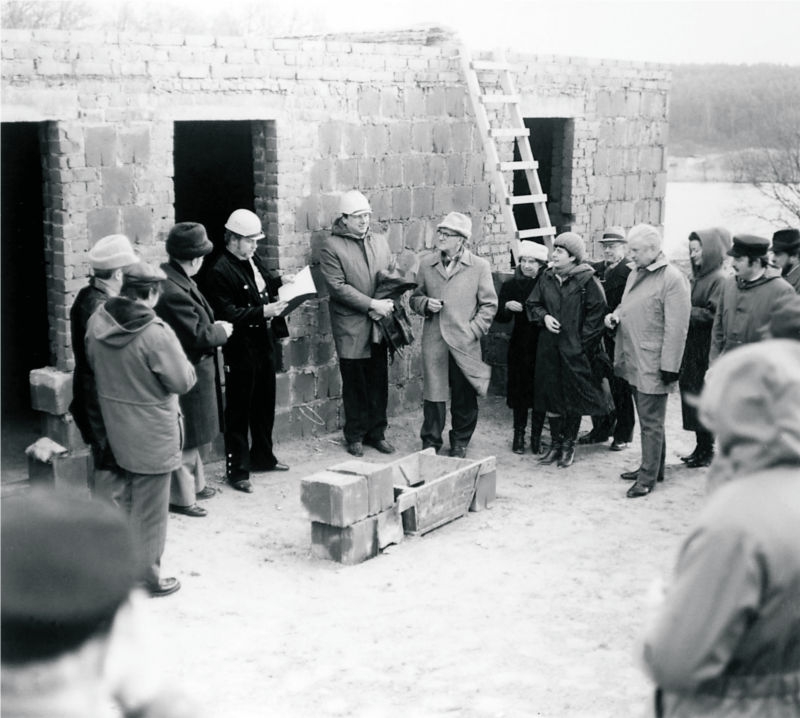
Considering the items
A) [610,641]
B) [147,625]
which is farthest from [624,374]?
[147,625]

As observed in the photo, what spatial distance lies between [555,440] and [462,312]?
1260 mm

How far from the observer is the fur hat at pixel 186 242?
716cm

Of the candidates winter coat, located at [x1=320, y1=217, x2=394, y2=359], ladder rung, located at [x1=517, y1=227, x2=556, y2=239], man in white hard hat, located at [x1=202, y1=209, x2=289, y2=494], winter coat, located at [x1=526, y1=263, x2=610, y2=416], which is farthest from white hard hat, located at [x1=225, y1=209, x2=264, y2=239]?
ladder rung, located at [x1=517, y1=227, x2=556, y2=239]

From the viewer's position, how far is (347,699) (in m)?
5.12

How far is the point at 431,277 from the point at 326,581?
3176 mm

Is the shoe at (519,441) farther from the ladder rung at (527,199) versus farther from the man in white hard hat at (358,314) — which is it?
the ladder rung at (527,199)

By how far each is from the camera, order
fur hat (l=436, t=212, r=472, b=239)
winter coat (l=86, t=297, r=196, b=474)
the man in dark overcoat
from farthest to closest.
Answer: the man in dark overcoat < fur hat (l=436, t=212, r=472, b=239) < winter coat (l=86, t=297, r=196, b=474)

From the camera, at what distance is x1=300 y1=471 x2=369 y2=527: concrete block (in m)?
6.69

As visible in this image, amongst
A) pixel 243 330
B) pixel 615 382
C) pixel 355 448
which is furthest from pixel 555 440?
pixel 243 330

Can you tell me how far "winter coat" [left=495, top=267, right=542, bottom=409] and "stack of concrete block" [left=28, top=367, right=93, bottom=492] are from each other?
3.44 metres

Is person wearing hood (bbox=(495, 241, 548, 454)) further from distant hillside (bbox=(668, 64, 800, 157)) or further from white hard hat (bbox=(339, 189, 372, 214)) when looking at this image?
distant hillside (bbox=(668, 64, 800, 157))

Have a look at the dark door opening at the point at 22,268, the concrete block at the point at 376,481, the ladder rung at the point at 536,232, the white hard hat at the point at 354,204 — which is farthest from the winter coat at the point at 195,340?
the ladder rung at the point at 536,232

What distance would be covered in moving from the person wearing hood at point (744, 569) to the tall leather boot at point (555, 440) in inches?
251

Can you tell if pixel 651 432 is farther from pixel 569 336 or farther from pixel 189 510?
pixel 189 510
